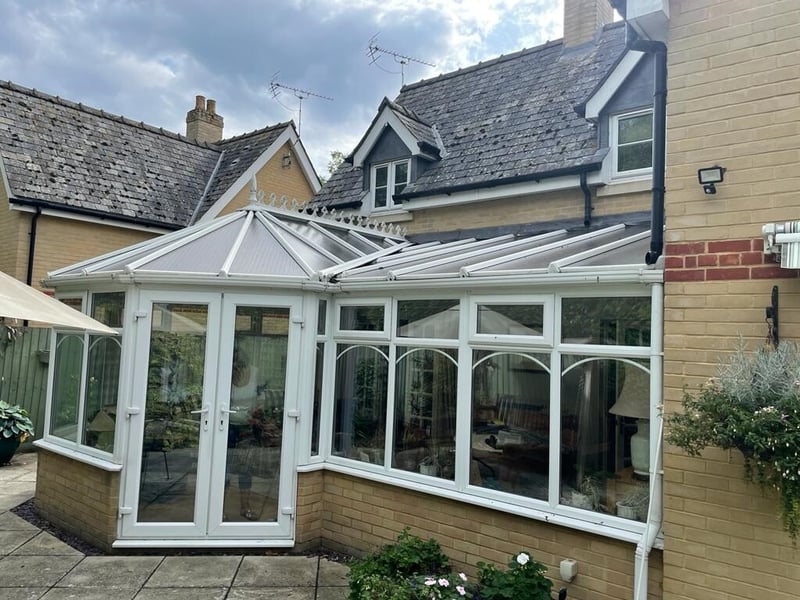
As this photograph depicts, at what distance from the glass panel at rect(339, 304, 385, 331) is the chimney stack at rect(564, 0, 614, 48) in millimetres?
7878

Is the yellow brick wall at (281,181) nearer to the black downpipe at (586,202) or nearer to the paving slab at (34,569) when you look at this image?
the black downpipe at (586,202)

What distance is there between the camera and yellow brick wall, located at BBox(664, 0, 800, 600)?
3844 mm

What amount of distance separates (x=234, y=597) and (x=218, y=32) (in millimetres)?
14191

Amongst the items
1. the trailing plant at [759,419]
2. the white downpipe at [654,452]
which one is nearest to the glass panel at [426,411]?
the white downpipe at [654,452]

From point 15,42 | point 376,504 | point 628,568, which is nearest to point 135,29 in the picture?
point 15,42

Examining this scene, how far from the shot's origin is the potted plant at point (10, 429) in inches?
410

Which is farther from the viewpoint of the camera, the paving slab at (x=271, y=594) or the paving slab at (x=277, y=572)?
the paving slab at (x=277, y=572)

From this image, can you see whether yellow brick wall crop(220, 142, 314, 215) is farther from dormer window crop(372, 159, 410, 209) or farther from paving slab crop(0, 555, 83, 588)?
paving slab crop(0, 555, 83, 588)

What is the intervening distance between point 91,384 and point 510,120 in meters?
8.21

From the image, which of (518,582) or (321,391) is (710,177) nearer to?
(518,582)

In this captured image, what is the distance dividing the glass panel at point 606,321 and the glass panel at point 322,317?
9.94 feet

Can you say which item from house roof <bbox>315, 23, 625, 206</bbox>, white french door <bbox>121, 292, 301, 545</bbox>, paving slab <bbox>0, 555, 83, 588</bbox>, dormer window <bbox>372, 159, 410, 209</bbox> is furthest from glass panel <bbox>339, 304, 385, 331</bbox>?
dormer window <bbox>372, 159, 410, 209</bbox>

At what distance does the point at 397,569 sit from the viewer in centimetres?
496

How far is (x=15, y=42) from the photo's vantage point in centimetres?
1523
